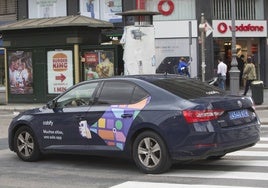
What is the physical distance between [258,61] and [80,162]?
23659mm

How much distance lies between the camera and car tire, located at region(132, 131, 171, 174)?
26.7 ft

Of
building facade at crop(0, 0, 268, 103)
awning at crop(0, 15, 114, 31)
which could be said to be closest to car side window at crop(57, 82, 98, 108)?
awning at crop(0, 15, 114, 31)

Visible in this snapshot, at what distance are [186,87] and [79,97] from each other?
6.13ft

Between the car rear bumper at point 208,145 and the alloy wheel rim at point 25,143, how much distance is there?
3086 millimetres

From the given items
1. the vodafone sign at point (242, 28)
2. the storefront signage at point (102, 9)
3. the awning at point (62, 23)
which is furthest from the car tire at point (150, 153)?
the storefront signage at point (102, 9)

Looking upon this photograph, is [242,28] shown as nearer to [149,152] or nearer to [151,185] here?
[149,152]

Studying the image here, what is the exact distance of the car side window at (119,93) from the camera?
8.60m

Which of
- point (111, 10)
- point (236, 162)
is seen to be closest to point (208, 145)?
point (236, 162)

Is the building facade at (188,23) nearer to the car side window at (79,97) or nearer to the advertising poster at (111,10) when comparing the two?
the advertising poster at (111,10)

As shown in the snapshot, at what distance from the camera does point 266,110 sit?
19625 mm

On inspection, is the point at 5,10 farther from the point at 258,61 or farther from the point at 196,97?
the point at 196,97

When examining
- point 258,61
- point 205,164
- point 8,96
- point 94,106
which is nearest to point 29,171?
point 94,106

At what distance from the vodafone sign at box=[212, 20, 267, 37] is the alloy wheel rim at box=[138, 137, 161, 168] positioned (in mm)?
22325

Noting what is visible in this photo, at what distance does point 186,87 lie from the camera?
8.69 meters
